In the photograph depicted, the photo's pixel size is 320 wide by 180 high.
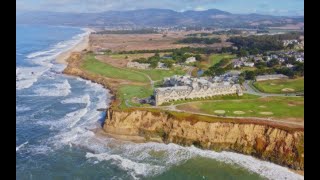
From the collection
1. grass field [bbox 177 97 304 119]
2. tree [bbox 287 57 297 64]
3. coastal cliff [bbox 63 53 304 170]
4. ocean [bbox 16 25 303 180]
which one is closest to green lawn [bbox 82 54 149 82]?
ocean [bbox 16 25 303 180]

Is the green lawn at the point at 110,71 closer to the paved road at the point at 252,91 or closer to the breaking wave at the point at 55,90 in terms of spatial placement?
the breaking wave at the point at 55,90

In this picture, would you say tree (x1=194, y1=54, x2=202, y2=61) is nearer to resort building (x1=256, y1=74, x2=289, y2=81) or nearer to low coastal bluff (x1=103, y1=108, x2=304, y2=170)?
resort building (x1=256, y1=74, x2=289, y2=81)

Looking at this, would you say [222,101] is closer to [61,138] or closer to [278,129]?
[278,129]

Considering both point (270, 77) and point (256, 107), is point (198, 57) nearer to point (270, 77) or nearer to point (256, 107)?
point (270, 77)

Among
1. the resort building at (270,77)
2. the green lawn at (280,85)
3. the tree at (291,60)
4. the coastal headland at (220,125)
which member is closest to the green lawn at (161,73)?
the coastal headland at (220,125)

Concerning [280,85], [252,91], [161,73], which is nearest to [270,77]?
[280,85]
